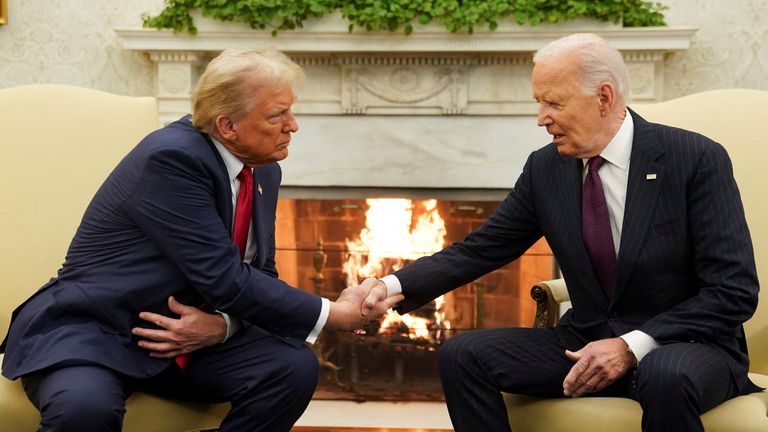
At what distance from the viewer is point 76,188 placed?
8.79ft

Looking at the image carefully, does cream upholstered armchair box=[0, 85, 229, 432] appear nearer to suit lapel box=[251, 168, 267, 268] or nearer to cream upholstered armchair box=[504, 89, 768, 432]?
suit lapel box=[251, 168, 267, 268]

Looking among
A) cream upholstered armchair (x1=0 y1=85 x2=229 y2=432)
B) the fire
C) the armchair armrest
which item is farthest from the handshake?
the fire

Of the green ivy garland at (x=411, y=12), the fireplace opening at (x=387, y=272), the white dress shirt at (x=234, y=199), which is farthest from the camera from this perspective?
the fireplace opening at (x=387, y=272)

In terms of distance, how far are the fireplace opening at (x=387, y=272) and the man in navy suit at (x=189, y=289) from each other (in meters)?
1.96

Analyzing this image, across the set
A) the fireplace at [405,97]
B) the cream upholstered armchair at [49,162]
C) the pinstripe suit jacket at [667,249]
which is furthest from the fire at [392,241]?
the pinstripe suit jacket at [667,249]

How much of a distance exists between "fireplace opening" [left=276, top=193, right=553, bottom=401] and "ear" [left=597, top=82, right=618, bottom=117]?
1.97 m

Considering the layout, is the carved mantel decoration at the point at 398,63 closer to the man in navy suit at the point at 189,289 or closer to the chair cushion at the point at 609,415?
the man in navy suit at the point at 189,289

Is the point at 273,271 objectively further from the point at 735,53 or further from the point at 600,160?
the point at 735,53

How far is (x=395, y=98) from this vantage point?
387 centimetres

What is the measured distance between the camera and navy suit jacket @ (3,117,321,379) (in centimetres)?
210

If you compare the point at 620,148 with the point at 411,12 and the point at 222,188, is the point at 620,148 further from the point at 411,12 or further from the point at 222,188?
the point at 411,12

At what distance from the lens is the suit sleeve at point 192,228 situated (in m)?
2.10

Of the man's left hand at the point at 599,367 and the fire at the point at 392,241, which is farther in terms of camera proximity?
the fire at the point at 392,241

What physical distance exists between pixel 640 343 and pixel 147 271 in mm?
1084
